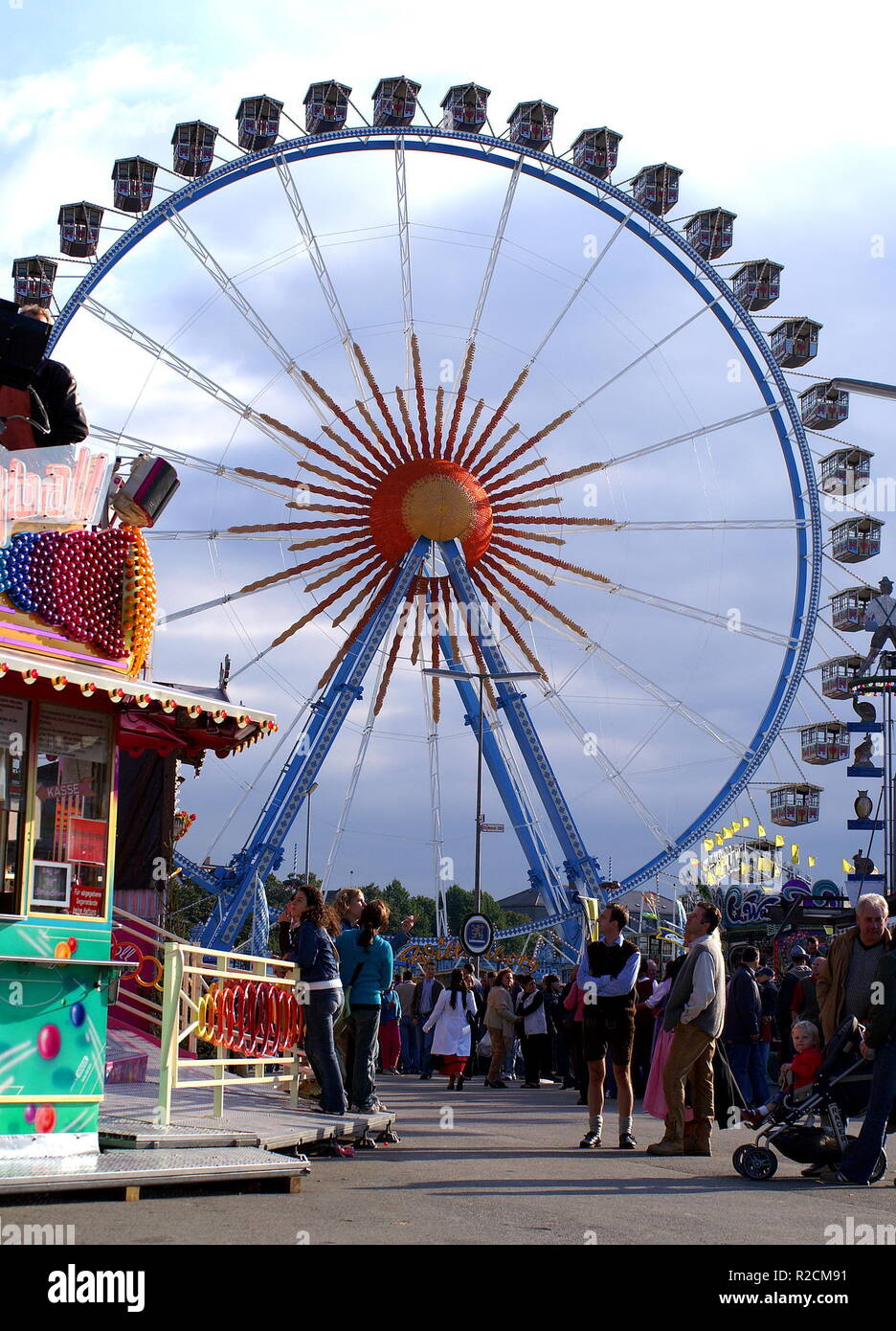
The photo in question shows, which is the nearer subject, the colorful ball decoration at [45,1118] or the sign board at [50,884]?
the colorful ball decoration at [45,1118]

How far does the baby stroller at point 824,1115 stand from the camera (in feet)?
28.2

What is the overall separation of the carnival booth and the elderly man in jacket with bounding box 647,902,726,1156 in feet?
11.6

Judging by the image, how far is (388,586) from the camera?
24.9 m

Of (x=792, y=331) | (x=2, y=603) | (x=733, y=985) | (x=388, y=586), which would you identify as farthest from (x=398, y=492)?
(x=2, y=603)

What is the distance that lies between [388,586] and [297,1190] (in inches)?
701

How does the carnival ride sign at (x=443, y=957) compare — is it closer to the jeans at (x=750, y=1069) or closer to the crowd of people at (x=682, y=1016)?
the jeans at (x=750, y=1069)

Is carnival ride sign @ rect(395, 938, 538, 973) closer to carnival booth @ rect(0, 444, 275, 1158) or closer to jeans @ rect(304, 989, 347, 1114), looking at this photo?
jeans @ rect(304, 989, 347, 1114)

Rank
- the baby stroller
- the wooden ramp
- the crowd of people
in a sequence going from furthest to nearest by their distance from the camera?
the crowd of people, the baby stroller, the wooden ramp

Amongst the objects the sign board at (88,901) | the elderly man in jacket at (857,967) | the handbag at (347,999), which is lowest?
the handbag at (347,999)

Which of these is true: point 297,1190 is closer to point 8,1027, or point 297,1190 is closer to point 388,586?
point 8,1027

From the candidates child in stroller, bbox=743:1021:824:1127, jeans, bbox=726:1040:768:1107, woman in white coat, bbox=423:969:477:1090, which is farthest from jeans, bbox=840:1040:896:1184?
woman in white coat, bbox=423:969:477:1090

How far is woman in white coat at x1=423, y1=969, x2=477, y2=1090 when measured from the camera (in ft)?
60.4

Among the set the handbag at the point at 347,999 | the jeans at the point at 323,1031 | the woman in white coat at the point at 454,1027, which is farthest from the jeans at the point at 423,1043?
the jeans at the point at 323,1031

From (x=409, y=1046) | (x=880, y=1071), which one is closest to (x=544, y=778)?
(x=409, y=1046)
